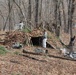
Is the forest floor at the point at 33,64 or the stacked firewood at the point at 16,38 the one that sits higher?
the stacked firewood at the point at 16,38

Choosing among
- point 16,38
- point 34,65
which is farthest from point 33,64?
point 16,38

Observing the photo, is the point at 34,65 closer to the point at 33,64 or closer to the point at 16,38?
the point at 33,64

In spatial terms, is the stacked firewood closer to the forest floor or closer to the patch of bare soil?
the forest floor

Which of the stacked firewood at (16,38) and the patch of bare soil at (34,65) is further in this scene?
the stacked firewood at (16,38)

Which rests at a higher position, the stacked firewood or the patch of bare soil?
the stacked firewood

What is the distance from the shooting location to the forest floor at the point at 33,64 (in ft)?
37.2

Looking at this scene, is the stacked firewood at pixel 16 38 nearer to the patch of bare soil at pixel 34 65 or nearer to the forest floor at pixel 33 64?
the forest floor at pixel 33 64

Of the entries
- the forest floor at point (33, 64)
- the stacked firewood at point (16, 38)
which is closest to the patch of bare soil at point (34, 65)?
the forest floor at point (33, 64)

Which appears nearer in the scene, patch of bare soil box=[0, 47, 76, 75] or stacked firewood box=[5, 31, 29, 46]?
patch of bare soil box=[0, 47, 76, 75]

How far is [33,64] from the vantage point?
12578 mm

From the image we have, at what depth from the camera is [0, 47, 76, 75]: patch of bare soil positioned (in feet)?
37.1

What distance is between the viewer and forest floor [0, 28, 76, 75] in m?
11.3

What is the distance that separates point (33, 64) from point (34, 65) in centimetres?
17

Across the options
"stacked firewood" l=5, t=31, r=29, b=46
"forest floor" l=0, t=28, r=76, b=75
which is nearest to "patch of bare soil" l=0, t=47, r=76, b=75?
"forest floor" l=0, t=28, r=76, b=75
